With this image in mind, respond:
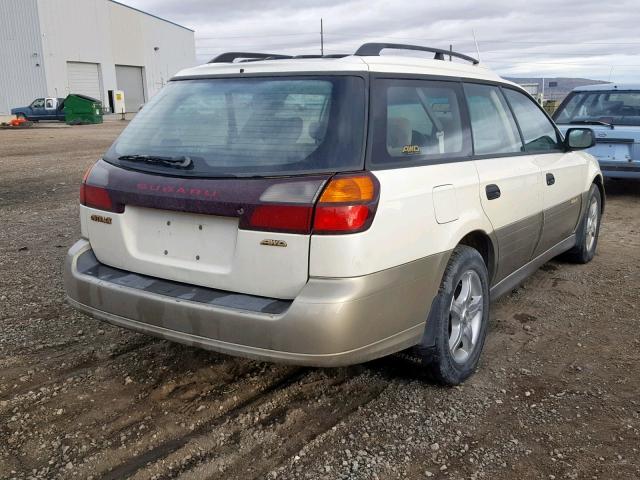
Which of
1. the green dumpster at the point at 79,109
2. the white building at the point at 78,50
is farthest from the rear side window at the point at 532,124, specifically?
the white building at the point at 78,50

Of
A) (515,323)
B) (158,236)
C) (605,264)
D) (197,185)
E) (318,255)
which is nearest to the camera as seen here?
(318,255)

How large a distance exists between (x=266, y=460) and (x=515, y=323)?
2353mm

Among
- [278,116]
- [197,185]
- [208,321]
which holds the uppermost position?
[278,116]

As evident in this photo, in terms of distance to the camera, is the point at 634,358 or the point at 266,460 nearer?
the point at 266,460

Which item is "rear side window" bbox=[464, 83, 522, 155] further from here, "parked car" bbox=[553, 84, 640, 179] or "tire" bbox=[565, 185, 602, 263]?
"parked car" bbox=[553, 84, 640, 179]

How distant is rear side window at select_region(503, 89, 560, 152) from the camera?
14.2 feet

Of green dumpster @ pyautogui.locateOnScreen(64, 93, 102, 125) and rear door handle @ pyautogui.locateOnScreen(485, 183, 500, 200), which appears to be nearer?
rear door handle @ pyautogui.locateOnScreen(485, 183, 500, 200)

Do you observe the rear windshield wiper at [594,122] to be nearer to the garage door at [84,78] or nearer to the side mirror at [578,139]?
the side mirror at [578,139]

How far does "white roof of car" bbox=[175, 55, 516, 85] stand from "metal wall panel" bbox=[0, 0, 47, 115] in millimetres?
44165

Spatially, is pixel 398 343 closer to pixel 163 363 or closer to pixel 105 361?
pixel 163 363

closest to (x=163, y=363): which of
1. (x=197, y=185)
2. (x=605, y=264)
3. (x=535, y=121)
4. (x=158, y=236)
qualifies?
(x=158, y=236)

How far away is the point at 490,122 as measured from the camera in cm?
391

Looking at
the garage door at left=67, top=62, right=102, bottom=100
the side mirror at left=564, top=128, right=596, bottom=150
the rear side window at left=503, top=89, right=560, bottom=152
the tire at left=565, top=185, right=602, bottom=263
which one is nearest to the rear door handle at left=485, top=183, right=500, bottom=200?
the rear side window at left=503, top=89, right=560, bottom=152

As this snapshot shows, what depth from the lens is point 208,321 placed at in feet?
9.05
